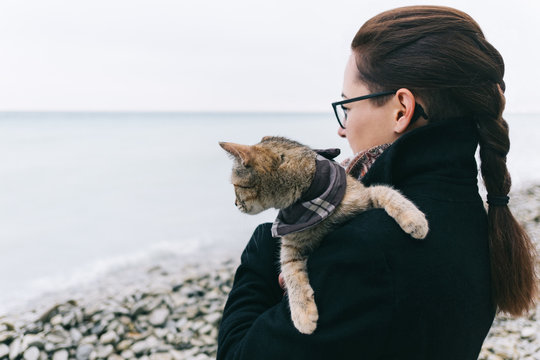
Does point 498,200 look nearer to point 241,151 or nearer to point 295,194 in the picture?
point 295,194

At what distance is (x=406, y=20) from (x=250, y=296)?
115 cm

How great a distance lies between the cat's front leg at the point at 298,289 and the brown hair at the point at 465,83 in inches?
23.6

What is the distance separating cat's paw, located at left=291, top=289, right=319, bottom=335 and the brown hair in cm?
60

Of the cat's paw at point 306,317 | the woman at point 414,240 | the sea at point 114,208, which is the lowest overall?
the sea at point 114,208

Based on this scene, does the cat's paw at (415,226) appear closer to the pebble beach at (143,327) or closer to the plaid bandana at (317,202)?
the plaid bandana at (317,202)

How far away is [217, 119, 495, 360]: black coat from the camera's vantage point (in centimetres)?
104

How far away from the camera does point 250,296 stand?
1.51m

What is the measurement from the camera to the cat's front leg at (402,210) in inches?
43.5

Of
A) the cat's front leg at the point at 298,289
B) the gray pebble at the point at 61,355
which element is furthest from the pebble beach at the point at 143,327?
the cat's front leg at the point at 298,289

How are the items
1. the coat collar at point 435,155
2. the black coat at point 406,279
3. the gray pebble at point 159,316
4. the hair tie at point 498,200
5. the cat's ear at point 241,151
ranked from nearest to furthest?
the black coat at point 406,279 → the coat collar at point 435,155 → the hair tie at point 498,200 → the cat's ear at point 241,151 → the gray pebble at point 159,316

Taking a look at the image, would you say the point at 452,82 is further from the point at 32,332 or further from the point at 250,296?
the point at 32,332

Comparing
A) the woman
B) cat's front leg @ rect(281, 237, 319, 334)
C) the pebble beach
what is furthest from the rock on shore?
the woman

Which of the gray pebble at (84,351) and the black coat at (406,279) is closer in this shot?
the black coat at (406,279)

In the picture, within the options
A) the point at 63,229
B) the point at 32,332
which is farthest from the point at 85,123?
the point at 32,332
